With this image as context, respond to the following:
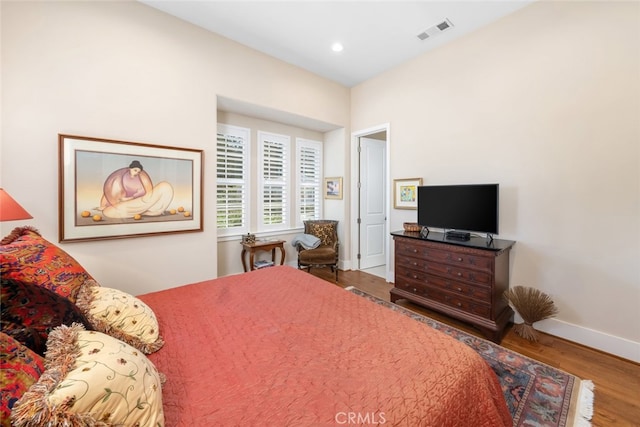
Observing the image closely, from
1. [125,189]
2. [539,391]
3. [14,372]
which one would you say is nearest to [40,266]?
[14,372]

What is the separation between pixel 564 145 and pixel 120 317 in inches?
145

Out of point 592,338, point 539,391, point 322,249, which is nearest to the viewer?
point 539,391

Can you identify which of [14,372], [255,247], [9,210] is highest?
[9,210]

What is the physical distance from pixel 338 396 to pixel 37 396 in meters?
0.84

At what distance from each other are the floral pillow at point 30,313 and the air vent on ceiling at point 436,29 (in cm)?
391

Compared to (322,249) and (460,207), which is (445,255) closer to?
(460,207)

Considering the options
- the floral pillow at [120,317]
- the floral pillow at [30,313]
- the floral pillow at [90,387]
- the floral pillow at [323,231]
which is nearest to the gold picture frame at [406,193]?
the floral pillow at [323,231]

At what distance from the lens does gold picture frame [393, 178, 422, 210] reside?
356cm

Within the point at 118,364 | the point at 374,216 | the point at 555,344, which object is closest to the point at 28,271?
the point at 118,364

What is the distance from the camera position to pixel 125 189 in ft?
8.25

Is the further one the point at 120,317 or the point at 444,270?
the point at 444,270

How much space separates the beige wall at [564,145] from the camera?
210 cm

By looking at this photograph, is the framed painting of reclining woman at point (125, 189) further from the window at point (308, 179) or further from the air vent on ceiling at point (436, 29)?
the air vent on ceiling at point (436, 29)
